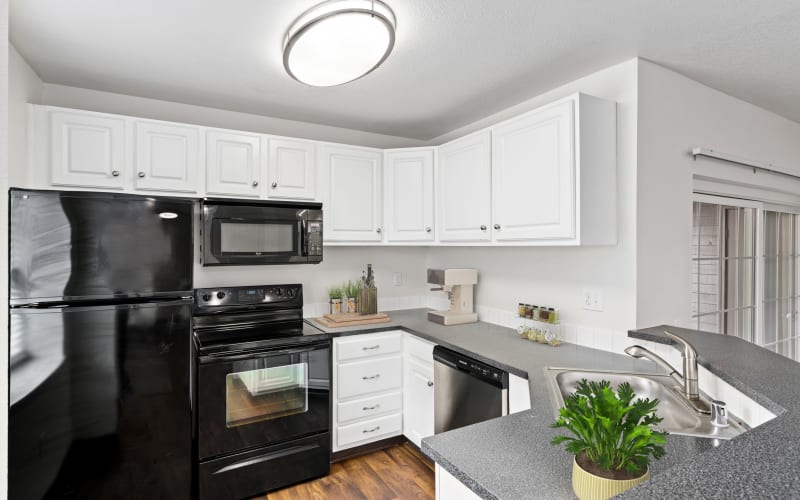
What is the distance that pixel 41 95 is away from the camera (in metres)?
2.53

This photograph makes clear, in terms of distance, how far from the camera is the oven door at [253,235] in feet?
8.79

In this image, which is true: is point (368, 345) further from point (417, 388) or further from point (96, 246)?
point (96, 246)

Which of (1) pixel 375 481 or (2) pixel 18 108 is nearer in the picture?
(2) pixel 18 108

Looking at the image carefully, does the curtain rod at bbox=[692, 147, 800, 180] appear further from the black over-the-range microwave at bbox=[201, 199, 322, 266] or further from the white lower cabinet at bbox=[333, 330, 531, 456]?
the black over-the-range microwave at bbox=[201, 199, 322, 266]

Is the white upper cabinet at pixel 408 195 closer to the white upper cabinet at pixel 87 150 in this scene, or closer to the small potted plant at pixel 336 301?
the small potted plant at pixel 336 301

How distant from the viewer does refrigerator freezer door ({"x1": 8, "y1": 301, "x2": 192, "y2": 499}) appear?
6.33 ft

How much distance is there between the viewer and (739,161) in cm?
271

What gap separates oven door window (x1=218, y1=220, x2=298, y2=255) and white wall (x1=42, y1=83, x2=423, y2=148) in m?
0.81

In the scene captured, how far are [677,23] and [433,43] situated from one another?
106cm

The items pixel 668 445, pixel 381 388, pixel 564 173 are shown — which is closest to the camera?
pixel 668 445

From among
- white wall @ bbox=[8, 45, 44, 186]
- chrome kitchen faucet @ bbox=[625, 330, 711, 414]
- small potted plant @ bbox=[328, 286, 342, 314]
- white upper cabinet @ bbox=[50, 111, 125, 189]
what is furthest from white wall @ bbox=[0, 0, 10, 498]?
small potted plant @ bbox=[328, 286, 342, 314]

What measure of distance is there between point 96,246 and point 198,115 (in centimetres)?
129

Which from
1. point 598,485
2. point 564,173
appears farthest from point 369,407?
point 598,485

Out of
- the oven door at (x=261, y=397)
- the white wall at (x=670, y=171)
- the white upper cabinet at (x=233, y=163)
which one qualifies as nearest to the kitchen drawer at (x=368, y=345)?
the oven door at (x=261, y=397)
